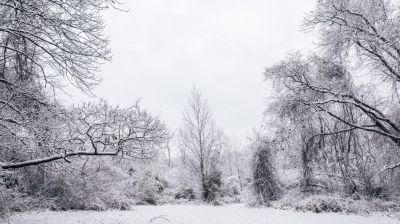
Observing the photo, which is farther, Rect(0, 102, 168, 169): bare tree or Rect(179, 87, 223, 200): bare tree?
Rect(179, 87, 223, 200): bare tree

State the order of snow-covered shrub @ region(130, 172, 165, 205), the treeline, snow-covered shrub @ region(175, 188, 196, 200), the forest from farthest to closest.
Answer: snow-covered shrub @ region(175, 188, 196, 200) → snow-covered shrub @ region(130, 172, 165, 205) → the treeline → the forest

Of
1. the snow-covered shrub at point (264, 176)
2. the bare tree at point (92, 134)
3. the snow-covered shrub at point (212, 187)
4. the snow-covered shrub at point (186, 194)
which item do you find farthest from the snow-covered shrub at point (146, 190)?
the bare tree at point (92, 134)

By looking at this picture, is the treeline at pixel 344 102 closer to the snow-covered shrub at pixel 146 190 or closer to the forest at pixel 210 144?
the forest at pixel 210 144

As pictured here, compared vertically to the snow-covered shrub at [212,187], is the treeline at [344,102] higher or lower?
higher

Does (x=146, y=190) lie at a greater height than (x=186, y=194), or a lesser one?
greater

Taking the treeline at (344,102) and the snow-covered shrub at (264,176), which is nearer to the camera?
the treeline at (344,102)

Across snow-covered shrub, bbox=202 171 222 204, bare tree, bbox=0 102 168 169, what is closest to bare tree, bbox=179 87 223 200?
snow-covered shrub, bbox=202 171 222 204

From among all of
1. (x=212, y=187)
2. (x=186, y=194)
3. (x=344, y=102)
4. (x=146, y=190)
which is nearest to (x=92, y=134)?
(x=344, y=102)

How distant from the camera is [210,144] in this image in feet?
85.0

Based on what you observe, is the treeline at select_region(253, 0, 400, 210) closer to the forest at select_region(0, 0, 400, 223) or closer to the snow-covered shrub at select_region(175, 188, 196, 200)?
the forest at select_region(0, 0, 400, 223)

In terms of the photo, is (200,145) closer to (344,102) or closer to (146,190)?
(146,190)

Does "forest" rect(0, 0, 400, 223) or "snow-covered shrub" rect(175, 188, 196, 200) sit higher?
→ "forest" rect(0, 0, 400, 223)

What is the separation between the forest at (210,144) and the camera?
6.35 m

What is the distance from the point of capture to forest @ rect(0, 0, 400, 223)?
250 inches
